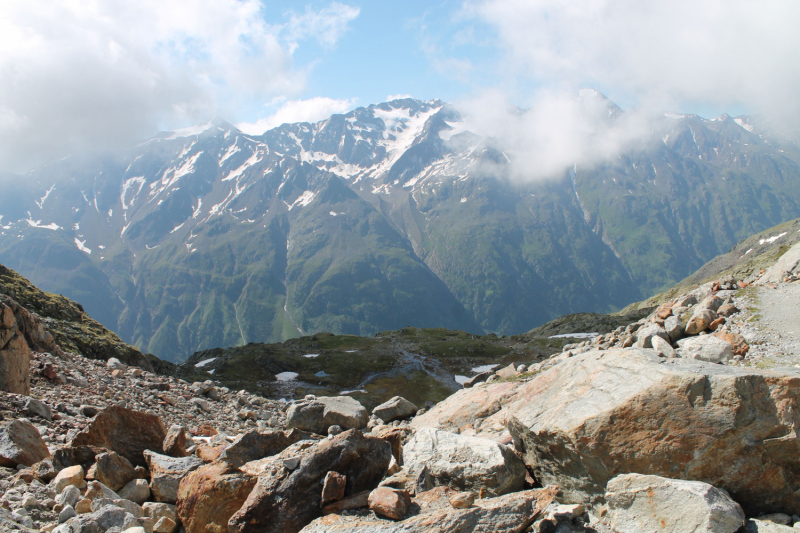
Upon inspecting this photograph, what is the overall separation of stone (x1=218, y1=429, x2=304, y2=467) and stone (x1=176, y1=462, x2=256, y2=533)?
1503 mm

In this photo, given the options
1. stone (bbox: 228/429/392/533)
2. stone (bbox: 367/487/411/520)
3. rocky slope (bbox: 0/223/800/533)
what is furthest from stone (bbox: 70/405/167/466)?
stone (bbox: 367/487/411/520)

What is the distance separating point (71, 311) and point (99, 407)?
52.1m

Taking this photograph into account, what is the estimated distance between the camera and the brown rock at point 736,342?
1727 cm

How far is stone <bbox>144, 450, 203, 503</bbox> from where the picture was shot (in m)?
11.1

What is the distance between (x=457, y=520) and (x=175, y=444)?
1028cm

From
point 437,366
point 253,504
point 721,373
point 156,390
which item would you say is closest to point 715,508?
point 721,373

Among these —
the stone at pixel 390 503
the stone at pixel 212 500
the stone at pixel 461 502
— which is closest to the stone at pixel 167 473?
the stone at pixel 212 500

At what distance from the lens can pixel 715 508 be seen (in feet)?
25.9

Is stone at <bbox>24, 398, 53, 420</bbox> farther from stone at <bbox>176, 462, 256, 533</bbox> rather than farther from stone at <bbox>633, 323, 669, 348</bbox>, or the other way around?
stone at <bbox>633, 323, 669, 348</bbox>

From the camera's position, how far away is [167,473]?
11.5 m

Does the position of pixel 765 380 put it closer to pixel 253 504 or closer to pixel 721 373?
pixel 721 373

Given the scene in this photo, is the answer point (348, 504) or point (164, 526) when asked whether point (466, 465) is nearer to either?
point (348, 504)

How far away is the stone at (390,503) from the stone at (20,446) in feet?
31.1

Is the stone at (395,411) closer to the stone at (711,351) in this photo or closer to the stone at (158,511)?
the stone at (711,351)
